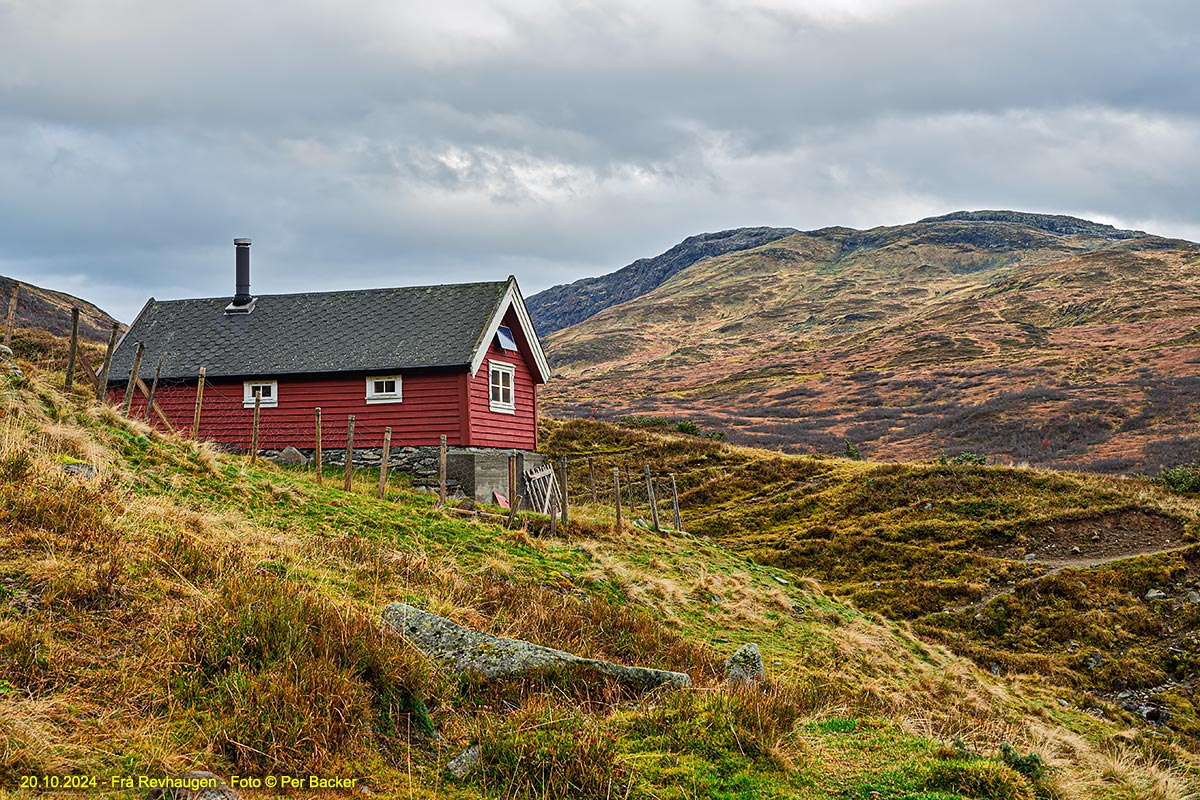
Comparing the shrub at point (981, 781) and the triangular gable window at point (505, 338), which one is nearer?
the shrub at point (981, 781)

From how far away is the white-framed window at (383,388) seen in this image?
87.2ft

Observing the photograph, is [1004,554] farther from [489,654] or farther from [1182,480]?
[489,654]

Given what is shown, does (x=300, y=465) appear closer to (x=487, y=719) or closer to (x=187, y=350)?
(x=187, y=350)

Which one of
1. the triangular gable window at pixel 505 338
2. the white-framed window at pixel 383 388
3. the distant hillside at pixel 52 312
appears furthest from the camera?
the distant hillside at pixel 52 312

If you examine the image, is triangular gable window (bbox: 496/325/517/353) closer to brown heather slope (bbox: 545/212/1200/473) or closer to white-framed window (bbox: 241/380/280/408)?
white-framed window (bbox: 241/380/280/408)

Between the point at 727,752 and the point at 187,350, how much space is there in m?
28.4

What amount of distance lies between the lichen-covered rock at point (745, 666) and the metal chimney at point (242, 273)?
2752cm

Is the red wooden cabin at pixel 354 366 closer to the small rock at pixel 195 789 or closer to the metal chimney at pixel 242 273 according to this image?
the metal chimney at pixel 242 273

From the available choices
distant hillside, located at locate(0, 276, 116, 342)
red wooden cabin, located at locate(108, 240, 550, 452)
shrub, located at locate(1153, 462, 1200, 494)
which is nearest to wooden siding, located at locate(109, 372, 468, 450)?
red wooden cabin, located at locate(108, 240, 550, 452)

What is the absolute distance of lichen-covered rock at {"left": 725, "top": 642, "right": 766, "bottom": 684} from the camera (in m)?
9.00

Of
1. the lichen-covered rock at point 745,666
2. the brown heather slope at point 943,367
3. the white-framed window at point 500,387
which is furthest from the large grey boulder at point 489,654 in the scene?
the brown heather slope at point 943,367

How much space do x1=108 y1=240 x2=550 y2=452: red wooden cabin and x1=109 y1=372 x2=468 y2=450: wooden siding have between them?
0.03 m

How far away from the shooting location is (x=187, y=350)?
1144 inches

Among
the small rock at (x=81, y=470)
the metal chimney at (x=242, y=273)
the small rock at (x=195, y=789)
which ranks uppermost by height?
the metal chimney at (x=242, y=273)
